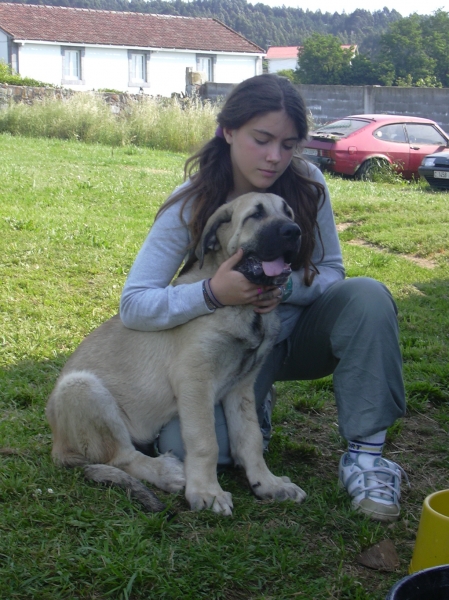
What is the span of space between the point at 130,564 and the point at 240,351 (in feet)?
3.13

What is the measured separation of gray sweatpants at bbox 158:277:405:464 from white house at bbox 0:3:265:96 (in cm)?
4036

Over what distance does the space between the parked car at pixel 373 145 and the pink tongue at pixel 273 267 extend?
1175 cm

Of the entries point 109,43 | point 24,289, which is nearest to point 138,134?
point 24,289

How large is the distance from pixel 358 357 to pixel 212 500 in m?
0.82

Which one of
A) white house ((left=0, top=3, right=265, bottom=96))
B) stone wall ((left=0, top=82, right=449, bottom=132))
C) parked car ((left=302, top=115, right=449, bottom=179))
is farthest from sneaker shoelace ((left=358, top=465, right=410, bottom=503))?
white house ((left=0, top=3, right=265, bottom=96))

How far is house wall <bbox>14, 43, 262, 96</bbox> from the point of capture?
4078cm

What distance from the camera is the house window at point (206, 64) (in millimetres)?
44188

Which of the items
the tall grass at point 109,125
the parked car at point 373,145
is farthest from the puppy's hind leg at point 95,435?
the tall grass at point 109,125

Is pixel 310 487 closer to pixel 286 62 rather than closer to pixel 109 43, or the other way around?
pixel 109 43

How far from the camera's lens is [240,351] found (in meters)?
2.88

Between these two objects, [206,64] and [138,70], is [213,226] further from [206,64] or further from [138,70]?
[206,64]

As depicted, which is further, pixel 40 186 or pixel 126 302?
pixel 40 186

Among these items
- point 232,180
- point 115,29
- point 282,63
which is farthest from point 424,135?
point 282,63

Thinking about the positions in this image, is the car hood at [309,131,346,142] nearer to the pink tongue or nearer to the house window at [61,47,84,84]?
the pink tongue
